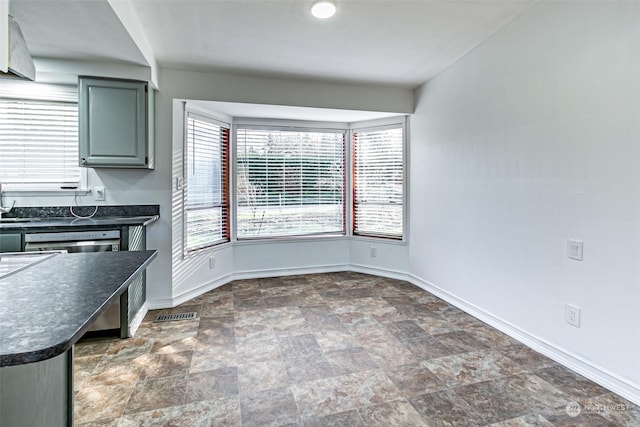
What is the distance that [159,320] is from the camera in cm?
304

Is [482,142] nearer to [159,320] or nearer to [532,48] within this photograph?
[532,48]

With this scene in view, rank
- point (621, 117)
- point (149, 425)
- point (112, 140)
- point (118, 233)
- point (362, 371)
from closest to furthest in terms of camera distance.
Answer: point (149, 425), point (621, 117), point (362, 371), point (118, 233), point (112, 140)

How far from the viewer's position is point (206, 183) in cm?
394

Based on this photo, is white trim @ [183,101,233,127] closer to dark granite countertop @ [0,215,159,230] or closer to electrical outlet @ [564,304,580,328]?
dark granite countertop @ [0,215,159,230]

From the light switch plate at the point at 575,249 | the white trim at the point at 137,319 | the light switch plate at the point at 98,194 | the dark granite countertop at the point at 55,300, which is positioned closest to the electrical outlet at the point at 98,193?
the light switch plate at the point at 98,194

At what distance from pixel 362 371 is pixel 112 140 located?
9.33 ft

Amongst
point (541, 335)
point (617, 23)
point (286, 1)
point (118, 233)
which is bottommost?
point (541, 335)

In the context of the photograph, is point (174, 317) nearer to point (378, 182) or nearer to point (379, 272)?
point (379, 272)

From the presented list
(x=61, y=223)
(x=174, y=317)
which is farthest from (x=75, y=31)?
(x=174, y=317)

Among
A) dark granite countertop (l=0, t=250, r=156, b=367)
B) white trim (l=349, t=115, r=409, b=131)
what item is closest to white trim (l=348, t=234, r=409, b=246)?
white trim (l=349, t=115, r=409, b=131)

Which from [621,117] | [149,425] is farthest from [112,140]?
[621,117]

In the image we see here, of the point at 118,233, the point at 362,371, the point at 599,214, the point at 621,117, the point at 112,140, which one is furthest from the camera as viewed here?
the point at 112,140

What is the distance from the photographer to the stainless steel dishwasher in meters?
2.40

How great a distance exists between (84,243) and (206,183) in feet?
5.25
